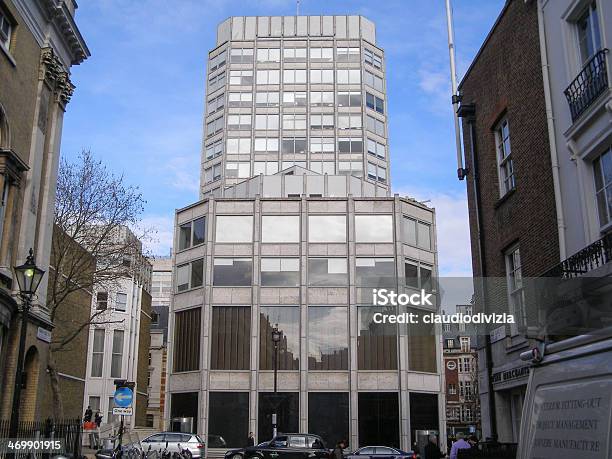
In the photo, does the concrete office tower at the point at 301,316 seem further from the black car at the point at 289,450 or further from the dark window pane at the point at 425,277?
the black car at the point at 289,450

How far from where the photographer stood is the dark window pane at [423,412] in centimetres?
4175

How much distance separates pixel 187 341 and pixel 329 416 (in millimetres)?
10848

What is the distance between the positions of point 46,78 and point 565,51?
17612mm

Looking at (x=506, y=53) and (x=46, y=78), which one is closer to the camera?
(x=506, y=53)

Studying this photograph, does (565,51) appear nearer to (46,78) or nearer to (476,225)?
(476,225)

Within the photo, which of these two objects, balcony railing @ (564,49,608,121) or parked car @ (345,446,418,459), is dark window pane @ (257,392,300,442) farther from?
balcony railing @ (564,49,608,121)

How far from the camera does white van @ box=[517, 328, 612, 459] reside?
3984mm

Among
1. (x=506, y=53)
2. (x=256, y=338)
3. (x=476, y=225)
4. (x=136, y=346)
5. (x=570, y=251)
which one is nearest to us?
(x=570, y=251)

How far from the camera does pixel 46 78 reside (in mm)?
23344

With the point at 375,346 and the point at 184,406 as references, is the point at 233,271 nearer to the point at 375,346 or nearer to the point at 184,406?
the point at 184,406

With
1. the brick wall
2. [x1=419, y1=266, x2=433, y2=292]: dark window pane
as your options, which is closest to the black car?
the brick wall

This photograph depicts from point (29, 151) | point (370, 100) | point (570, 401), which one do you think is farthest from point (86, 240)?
point (370, 100)

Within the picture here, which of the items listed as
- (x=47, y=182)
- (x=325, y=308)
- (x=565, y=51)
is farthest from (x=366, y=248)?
(x=565, y=51)

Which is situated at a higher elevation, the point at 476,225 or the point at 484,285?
the point at 476,225
